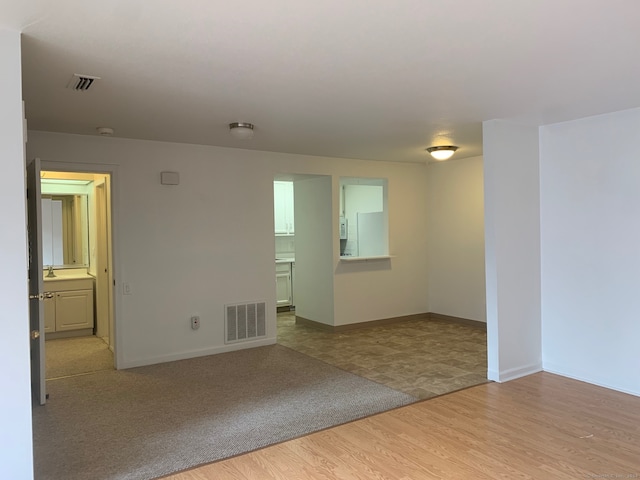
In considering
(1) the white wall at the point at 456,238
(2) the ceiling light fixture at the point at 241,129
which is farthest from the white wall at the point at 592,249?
(2) the ceiling light fixture at the point at 241,129

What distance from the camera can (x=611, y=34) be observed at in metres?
2.35

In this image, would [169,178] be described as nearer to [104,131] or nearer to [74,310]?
[104,131]

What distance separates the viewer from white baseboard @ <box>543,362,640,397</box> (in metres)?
3.96

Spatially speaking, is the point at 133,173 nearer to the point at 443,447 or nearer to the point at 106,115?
the point at 106,115

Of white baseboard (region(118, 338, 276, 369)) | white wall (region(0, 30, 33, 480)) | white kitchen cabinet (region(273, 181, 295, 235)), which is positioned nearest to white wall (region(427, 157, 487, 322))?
white kitchen cabinet (region(273, 181, 295, 235))

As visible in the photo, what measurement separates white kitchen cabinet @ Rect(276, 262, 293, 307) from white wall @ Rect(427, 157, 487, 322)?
7.94 ft

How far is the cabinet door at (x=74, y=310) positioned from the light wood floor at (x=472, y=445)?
14.6ft

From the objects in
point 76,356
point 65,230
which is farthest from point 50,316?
point 65,230

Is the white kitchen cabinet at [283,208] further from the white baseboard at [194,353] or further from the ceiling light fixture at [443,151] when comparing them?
the ceiling light fixture at [443,151]

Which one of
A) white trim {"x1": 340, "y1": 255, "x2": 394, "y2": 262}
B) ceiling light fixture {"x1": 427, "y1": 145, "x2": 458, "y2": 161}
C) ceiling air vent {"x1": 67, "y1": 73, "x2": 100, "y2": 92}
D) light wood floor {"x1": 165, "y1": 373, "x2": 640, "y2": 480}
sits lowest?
light wood floor {"x1": 165, "y1": 373, "x2": 640, "y2": 480}

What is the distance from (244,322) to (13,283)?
3.50 metres

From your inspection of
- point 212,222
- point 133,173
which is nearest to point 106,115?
point 133,173

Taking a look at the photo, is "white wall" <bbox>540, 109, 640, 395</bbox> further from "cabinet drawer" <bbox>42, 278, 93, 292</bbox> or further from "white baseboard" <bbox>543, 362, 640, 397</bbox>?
"cabinet drawer" <bbox>42, 278, 93, 292</bbox>

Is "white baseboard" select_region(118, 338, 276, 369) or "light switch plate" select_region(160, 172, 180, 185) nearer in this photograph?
"white baseboard" select_region(118, 338, 276, 369)
